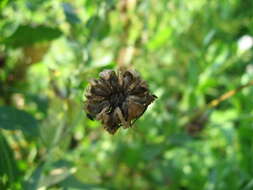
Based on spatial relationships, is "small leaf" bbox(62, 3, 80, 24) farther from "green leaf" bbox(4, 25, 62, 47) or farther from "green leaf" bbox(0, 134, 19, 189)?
"green leaf" bbox(0, 134, 19, 189)

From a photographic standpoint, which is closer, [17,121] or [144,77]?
[17,121]

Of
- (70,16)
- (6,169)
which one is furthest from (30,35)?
(6,169)

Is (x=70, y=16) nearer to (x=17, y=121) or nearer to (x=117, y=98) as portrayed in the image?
(x=17, y=121)

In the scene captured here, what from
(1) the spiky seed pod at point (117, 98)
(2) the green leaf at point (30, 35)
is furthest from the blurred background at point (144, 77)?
(1) the spiky seed pod at point (117, 98)

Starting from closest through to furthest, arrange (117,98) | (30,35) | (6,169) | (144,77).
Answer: (117,98) < (6,169) < (30,35) < (144,77)

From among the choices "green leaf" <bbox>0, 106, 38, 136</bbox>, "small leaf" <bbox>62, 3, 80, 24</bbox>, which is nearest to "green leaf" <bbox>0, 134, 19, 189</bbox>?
"green leaf" <bbox>0, 106, 38, 136</bbox>

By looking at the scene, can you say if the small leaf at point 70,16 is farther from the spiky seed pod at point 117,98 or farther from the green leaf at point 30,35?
the spiky seed pod at point 117,98

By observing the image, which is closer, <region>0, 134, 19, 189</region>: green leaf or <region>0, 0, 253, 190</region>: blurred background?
<region>0, 134, 19, 189</region>: green leaf
